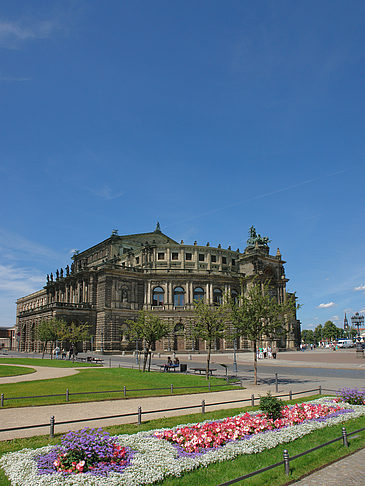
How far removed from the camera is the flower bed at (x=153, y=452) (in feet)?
27.0

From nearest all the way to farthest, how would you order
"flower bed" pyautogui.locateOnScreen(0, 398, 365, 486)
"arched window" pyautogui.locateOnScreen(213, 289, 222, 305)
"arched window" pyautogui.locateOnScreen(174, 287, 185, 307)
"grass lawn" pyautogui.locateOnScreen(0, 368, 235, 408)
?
"flower bed" pyautogui.locateOnScreen(0, 398, 365, 486) < "grass lawn" pyautogui.locateOnScreen(0, 368, 235, 408) < "arched window" pyautogui.locateOnScreen(174, 287, 185, 307) < "arched window" pyautogui.locateOnScreen(213, 289, 222, 305)

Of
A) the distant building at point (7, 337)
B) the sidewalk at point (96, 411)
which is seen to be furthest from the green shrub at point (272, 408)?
the distant building at point (7, 337)

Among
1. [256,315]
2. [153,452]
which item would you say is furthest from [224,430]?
[256,315]

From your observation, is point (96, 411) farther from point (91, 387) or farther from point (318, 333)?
point (318, 333)

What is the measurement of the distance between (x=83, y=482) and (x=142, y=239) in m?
84.1

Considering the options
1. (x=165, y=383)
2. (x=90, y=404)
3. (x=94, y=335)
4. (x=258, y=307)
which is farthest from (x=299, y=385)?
(x=94, y=335)

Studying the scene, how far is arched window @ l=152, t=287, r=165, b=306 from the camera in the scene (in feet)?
253

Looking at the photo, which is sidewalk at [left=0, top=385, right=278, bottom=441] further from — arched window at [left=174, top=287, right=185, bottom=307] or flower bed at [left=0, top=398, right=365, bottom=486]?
arched window at [left=174, top=287, right=185, bottom=307]

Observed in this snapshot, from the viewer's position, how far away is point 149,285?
251 ft

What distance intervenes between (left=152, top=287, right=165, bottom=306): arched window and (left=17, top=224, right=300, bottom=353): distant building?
199mm

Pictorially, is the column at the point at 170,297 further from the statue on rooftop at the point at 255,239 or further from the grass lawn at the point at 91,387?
the grass lawn at the point at 91,387

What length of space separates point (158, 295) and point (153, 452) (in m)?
67.9

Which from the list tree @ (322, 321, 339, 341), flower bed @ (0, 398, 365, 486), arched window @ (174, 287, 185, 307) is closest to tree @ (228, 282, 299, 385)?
flower bed @ (0, 398, 365, 486)

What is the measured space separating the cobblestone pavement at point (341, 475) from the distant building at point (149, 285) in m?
57.0
